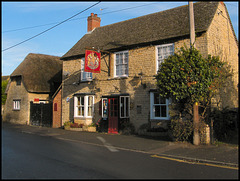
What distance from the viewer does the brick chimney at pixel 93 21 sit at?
21797 millimetres

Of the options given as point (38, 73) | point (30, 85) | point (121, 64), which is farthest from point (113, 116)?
point (38, 73)

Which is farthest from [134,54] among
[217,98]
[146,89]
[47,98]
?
[47,98]

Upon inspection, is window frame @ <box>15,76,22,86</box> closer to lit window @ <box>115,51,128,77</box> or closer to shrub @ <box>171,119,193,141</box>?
lit window @ <box>115,51,128,77</box>

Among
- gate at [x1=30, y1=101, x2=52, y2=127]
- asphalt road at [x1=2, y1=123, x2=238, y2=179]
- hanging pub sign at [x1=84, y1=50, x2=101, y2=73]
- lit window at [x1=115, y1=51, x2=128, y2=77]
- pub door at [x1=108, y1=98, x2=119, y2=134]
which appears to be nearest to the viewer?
asphalt road at [x1=2, y1=123, x2=238, y2=179]

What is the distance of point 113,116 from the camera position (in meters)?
15.5

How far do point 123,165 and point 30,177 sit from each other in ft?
8.61

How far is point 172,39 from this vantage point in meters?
13.7

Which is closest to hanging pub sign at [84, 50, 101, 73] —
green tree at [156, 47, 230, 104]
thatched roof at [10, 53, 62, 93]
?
green tree at [156, 47, 230, 104]

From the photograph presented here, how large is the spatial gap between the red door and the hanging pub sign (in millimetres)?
2410

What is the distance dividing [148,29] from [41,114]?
12.5 m

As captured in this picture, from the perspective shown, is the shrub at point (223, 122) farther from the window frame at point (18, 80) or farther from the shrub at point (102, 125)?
the window frame at point (18, 80)

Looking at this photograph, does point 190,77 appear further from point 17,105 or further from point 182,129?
point 17,105

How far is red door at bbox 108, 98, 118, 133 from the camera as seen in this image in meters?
15.3

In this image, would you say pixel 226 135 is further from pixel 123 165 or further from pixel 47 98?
pixel 47 98
